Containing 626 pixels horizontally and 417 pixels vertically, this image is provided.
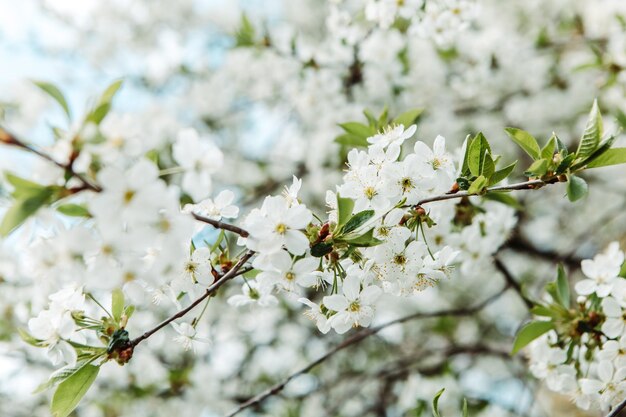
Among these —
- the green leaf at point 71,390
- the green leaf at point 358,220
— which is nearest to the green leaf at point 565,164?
the green leaf at point 358,220

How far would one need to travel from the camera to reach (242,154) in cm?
498

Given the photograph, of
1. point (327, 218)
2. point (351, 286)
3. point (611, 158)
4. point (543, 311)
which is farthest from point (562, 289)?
point (327, 218)

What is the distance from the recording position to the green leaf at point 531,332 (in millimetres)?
1581

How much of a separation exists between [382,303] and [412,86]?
292cm

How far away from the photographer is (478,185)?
1.16 meters

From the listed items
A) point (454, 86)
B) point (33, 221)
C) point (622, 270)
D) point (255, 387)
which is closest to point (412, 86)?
point (454, 86)

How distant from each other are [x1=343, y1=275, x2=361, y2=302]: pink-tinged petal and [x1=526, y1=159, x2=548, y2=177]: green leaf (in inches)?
17.9

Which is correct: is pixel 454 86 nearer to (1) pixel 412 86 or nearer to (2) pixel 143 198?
(1) pixel 412 86

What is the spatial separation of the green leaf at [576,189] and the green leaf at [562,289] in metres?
0.54

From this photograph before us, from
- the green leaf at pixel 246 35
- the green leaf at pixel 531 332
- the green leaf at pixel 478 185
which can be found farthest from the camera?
the green leaf at pixel 246 35

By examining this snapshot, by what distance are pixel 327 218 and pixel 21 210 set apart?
2.68 meters

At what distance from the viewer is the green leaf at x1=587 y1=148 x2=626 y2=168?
47.2 inches

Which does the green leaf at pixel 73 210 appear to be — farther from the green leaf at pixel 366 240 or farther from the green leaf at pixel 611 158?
the green leaf at pixel 611 158

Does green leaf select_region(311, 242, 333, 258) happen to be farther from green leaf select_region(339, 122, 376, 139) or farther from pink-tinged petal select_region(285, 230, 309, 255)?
green leaf select_region(339, 122, 376, 139)
